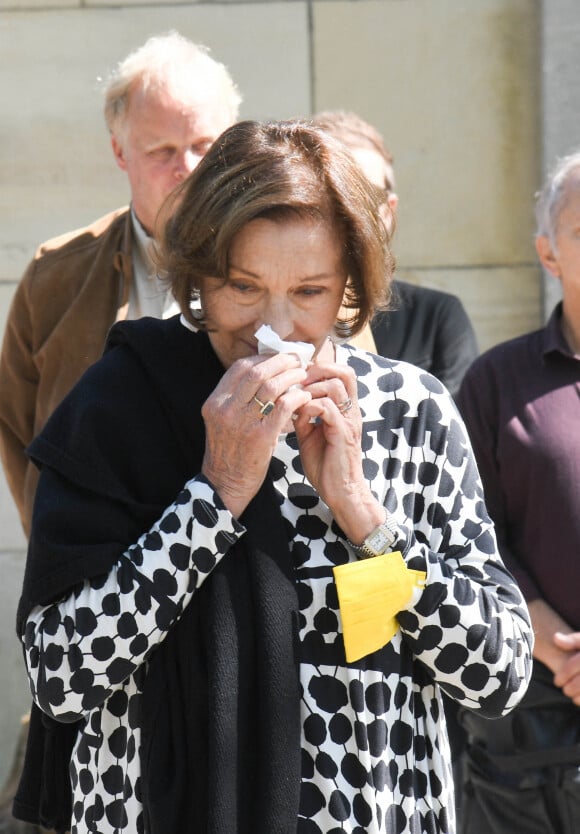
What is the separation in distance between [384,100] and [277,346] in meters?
3.00

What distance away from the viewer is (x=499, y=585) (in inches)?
85.7

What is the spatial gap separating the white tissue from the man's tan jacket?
1322 mm

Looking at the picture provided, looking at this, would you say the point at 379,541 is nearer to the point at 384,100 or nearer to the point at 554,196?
the point at 554,196

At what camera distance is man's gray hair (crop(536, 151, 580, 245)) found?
139 inches

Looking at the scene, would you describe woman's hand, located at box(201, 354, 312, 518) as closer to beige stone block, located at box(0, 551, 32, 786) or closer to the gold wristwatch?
the gold wristwatch

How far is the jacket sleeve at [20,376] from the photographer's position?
3.62 metres

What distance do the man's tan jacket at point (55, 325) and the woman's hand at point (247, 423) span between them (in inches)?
54.5

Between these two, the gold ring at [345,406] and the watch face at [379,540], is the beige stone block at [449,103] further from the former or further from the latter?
the watch face at [379,540]

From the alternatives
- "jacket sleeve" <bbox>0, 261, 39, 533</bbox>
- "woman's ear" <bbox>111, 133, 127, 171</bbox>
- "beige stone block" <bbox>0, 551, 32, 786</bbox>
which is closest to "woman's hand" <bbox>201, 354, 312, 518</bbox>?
"jacket sleeve" <bbox>0, 261, 39, 533</bbox>

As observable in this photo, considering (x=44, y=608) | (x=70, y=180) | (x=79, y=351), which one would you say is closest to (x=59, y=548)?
(x=44, y=608)

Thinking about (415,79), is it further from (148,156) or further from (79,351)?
(79,351)

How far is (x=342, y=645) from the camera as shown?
6.82 feet

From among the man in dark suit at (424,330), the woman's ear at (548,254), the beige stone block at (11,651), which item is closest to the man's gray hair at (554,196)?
the woman's ear at (548,254)

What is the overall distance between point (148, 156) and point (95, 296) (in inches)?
16.6
